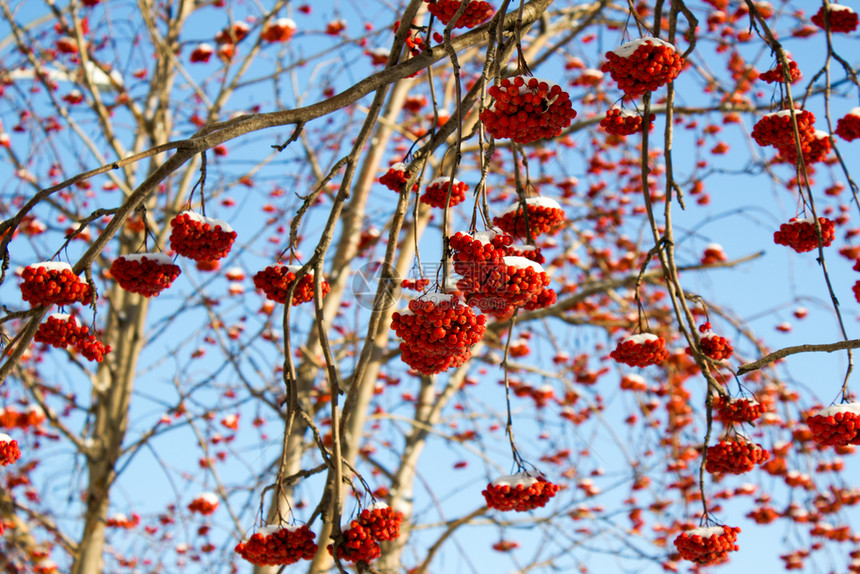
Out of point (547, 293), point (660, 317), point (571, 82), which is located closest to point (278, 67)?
point (571, 82)

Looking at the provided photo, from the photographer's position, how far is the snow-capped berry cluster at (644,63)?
1687 mm

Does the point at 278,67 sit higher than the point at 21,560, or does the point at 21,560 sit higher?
the point at 278,67

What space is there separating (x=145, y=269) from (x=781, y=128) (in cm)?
198

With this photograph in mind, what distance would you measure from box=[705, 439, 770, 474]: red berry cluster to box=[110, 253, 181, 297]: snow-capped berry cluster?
169cm

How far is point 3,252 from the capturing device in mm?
1607

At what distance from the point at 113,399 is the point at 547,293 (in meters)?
4.21

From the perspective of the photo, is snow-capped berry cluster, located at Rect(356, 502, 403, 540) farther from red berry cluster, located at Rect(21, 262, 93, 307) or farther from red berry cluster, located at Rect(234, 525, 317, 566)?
red berry cluster, located at Rect(21, 262, 93, 307)

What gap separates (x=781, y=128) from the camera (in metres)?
2.17

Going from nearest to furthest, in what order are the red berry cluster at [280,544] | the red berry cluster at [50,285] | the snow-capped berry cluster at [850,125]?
the red berry cluster at [50,285], the red berry cluster at [280,544], the snow-capped berry cluster at [850,125]

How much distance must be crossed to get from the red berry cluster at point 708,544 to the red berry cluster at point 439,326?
109cm

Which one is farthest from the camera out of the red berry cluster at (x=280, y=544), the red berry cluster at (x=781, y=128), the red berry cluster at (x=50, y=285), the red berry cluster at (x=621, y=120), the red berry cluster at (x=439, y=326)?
the red berry cluster at (x=621, y=120)

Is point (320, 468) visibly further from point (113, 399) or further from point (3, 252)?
point (113, 399)

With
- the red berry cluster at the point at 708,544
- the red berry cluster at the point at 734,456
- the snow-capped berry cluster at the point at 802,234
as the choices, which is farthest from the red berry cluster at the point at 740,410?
the snow-capped berry cluster at the point at 802,234

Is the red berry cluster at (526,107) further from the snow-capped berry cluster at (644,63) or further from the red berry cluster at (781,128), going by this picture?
the red berry cluster at (781,128)
